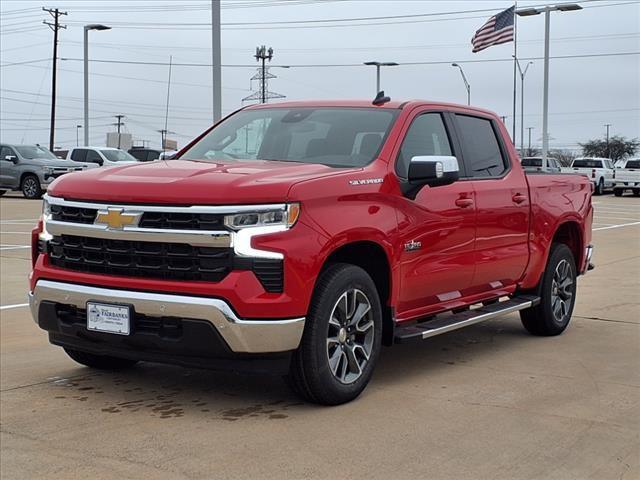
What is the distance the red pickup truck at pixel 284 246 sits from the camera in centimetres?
466

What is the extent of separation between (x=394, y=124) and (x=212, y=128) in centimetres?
161

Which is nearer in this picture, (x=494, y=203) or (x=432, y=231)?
(x=432, y=231)

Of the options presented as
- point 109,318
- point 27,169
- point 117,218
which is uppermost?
point 27,169

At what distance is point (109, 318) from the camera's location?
4.87 meters

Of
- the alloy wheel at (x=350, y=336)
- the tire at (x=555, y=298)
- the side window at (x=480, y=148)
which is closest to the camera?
the alloy wheel at (x=350, y=336)

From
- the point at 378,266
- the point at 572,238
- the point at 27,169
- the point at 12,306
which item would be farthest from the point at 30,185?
the point at 378,266

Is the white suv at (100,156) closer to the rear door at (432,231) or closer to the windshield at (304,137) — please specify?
the windshield at (304,137)

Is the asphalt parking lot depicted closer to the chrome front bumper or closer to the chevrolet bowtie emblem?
the chrome front bumper

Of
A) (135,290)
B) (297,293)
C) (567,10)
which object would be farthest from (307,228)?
(567,10)

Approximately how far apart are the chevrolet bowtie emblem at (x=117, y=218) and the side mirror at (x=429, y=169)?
182cm

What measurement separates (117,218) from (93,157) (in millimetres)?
26724

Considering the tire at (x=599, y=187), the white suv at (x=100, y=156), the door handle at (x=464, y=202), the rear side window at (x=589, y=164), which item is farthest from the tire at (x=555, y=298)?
the rear side window at (x=589, y=164)

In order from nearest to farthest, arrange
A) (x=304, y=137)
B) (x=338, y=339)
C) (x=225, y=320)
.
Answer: (x=225, y=320), (x=338, y=339), (x=304, y=137)

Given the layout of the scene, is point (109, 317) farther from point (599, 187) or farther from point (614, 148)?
point (614, 148)
